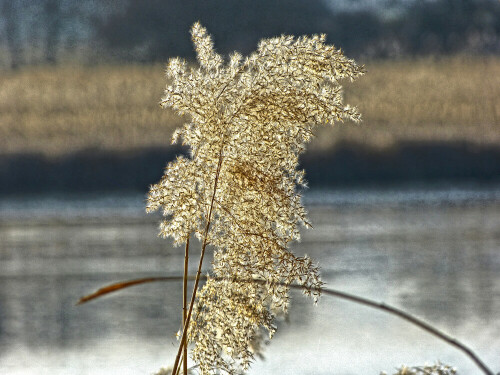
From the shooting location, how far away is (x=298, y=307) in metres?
11.3

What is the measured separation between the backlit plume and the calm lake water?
91 centimetres

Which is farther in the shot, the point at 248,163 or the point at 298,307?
the point at 298,307

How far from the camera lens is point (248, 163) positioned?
7.13 ft

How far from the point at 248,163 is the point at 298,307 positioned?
9394mm

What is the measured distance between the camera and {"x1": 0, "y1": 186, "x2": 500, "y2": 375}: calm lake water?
7.52 metres

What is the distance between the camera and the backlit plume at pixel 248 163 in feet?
6.96

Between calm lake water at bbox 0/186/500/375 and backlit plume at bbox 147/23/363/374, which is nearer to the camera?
backlit plume at bbox 147/23/363/374

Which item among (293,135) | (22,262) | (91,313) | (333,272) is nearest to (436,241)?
(333,272)

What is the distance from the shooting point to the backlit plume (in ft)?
6.96

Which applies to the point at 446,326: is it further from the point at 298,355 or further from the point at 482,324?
the point at 298,355

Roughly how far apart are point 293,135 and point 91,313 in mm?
10708

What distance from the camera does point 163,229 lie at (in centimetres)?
223

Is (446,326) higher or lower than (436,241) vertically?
lower

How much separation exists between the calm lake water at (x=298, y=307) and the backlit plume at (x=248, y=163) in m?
0.91
